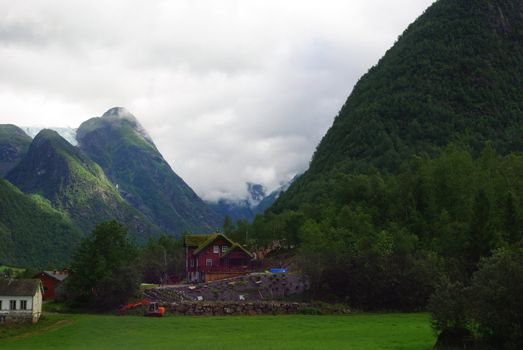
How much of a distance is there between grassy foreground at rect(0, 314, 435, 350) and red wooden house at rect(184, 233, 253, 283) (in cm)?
4702

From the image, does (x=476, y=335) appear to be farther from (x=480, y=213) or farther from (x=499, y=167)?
(x=499, y=167)

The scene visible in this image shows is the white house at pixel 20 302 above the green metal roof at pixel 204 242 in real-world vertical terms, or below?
below

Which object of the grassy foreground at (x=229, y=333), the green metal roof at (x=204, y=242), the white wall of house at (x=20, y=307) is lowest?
the grassy foreground at (x=229, y=333)

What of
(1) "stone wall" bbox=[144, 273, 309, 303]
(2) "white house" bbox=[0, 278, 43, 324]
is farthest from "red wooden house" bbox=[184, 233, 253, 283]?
(2) "white house" bbox=[0, 278, 43, 324]

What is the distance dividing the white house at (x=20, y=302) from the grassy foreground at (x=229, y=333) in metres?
2.12

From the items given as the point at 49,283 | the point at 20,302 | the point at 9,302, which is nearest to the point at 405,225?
A: the point at 20,302

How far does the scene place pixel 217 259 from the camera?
417 feet

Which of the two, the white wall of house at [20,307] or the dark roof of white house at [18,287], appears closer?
the white wall of house at [20,307]

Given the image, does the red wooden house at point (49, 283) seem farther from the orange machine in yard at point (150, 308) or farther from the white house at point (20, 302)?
the orange machine in yard at point (150, 308)

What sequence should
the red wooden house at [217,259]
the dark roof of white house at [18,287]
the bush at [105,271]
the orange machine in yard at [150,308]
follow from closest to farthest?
1. the orange machine in yard at [150,308]
2. the dark roof of white house at [18,287]
3. the bush at [105,271]
4. the red wooden house at [217,259]

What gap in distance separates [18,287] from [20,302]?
8.62ft

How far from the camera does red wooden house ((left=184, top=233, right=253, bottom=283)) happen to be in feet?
409

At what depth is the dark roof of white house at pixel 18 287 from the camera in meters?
80.6

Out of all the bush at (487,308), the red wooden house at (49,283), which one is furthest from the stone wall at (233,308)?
the red wooden house at (49,283)
